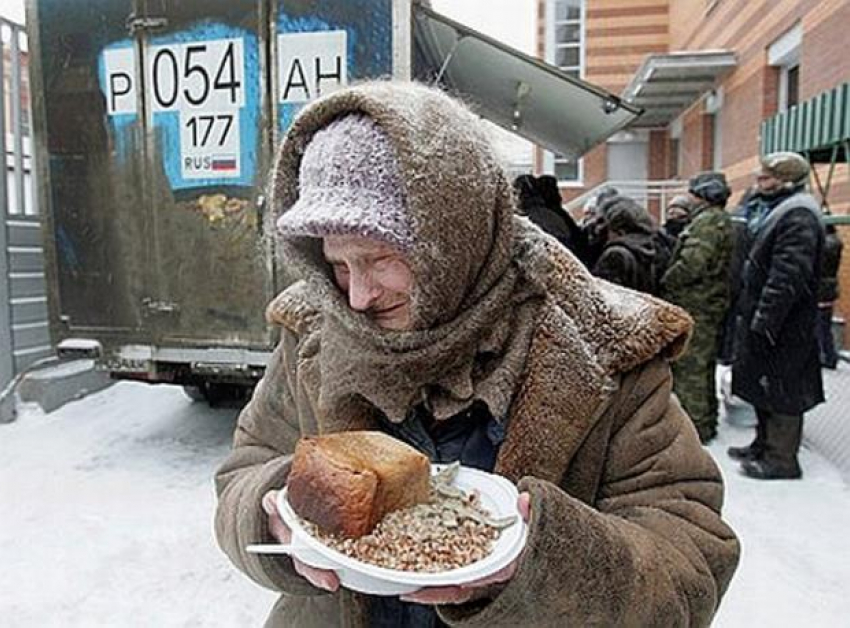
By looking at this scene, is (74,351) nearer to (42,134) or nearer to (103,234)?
(103,234)

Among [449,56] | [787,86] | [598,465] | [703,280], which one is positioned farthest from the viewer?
[787,86]

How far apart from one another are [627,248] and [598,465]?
424 centimetres

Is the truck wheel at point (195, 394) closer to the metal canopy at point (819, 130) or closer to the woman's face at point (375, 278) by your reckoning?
the metal canopy at point (819, 130)

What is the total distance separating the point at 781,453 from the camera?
5.31 metres

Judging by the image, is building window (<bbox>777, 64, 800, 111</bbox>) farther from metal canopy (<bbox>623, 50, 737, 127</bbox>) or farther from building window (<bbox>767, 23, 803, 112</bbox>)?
metal canopy (<bbox>623, 50, 737, 127</bbox>)

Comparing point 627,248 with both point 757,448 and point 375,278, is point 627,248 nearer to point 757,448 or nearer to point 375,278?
point 757,448

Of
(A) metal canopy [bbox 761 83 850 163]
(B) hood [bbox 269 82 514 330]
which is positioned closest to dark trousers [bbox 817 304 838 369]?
(A) metal canopy [bbox 761 83 850 163]

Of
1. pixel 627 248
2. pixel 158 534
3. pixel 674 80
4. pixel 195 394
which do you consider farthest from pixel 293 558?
pixel 674 80

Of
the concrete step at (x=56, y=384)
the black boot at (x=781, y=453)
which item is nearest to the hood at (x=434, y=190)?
the black boot at (x=781, y=453)

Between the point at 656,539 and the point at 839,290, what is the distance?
9027mm

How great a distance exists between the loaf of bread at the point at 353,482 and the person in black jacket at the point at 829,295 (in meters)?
7.16

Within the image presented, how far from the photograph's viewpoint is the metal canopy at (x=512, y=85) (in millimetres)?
5645

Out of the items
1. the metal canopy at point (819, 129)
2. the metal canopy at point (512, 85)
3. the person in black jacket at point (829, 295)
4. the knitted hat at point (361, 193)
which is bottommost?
the person in black jacket at point (829, 295)

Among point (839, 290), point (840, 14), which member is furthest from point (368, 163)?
point (840, 14)
